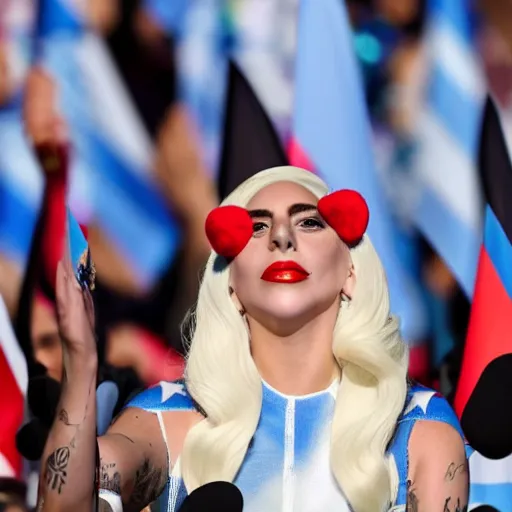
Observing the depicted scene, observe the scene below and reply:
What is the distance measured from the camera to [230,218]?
97.9 inches

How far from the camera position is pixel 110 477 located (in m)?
2.15

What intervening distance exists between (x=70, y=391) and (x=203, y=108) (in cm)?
167

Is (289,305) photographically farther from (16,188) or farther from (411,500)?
(16,188)

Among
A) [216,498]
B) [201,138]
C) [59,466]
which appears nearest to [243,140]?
[201,138]

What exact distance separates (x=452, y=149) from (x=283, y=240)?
117cm

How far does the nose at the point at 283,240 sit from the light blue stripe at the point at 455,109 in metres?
1.16

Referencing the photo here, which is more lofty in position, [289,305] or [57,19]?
[57,19]

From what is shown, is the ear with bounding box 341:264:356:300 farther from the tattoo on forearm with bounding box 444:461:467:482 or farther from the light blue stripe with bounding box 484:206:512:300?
the light blue stripe with bounding box 484:206:512:300

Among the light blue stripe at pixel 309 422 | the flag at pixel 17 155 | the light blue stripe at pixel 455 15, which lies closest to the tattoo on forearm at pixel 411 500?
the light blue stripe at pixel 309 422

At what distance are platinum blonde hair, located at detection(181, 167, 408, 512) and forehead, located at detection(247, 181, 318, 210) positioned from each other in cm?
3

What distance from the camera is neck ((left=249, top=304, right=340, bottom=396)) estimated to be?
8.18ft

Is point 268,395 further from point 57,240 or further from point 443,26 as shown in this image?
point 443,26

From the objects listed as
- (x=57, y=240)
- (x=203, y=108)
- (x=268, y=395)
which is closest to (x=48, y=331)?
(x=57, y=240)

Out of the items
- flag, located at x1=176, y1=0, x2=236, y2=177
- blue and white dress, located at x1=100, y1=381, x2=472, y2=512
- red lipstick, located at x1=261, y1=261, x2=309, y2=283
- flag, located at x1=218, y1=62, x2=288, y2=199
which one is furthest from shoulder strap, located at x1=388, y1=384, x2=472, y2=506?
flag, located at x1=176, y1=0, x2=236, y2=177
